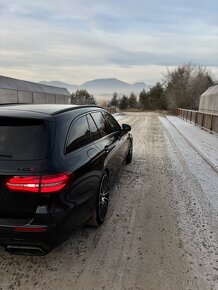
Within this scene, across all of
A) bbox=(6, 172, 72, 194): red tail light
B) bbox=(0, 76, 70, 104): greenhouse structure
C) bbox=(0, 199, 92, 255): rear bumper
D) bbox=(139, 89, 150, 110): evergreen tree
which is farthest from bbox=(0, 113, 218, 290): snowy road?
bbox=(139, 89, 150, 110): evergreen tree

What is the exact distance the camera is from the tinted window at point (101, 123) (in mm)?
4260

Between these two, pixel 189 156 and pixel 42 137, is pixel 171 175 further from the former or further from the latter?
pixel 42 137

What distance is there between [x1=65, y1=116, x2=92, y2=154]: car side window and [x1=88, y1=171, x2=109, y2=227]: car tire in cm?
62

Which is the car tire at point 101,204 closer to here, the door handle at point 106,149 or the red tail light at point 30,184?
the door handle at point 106,149

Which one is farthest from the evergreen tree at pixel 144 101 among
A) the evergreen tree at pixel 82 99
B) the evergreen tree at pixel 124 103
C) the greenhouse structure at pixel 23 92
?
the greenhouse structure at pixel 23 92

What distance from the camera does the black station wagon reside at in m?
2.49

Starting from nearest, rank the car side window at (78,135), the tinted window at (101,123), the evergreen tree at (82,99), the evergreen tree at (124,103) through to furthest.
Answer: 1. the car side window at (78,135)
2. the tinted window at (101,123)
3. the evergreen tree at (82,99)
4. the evergreen tree at (124,103)

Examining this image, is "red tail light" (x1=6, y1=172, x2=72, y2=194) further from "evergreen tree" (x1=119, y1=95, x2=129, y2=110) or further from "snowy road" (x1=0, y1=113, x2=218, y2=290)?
"evergreen tree" (x1=119, y1=95, x2=129, y2=110)

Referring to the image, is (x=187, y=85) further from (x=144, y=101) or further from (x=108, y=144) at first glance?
(x=108, y=144)

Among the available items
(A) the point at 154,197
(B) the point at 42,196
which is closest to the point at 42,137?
(B) the point at 42,196

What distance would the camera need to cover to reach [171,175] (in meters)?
6.20

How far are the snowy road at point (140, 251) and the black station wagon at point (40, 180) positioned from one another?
1.11 ft

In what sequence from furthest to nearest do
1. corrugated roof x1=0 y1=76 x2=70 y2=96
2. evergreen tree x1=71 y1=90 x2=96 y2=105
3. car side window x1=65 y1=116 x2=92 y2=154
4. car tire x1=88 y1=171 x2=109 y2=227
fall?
evergreen tree x1=71 y1=90 x2=96 y2=105, corrugated roof x1=0 y1=76 x2=70 y2=96, car tire x1=88 y1=171 x2=109 y2=227, car side window x1=65 y1=116 x2=92 y2=154

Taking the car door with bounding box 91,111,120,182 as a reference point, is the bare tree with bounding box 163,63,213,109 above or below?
above
